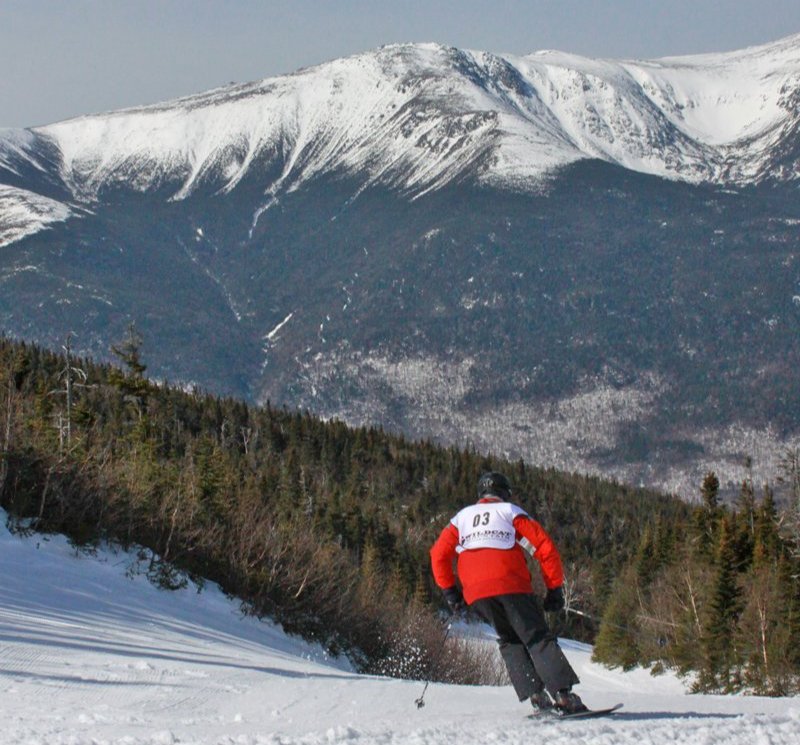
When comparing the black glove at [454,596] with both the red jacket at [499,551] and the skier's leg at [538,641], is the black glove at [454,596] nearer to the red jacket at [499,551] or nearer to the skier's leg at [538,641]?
the red jacket at [499,551]

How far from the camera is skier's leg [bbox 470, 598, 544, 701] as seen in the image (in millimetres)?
10742

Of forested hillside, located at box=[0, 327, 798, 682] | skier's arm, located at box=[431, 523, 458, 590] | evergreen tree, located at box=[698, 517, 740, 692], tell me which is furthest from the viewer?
evergreen tree, located at box=[698, 517, 740, 692]

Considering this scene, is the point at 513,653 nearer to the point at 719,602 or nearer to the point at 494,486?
the point at 494,486

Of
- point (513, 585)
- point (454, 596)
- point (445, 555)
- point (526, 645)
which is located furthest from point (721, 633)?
point (513, 585)

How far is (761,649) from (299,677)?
116ft

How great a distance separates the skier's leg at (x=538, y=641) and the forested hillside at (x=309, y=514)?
371 inches

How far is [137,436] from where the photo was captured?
142 feet

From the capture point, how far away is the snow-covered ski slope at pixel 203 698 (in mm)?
Result: 9203

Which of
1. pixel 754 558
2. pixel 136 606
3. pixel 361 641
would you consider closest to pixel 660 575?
pixel 754 558

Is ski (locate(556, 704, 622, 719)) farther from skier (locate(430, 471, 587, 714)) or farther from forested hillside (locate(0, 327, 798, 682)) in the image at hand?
forested hillside (locate(0, 327, 798, 682))

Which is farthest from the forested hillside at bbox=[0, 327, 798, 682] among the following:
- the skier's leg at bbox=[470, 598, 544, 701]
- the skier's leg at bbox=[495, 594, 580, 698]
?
the skier's leg at bbox=[495, 594, 580, 698]

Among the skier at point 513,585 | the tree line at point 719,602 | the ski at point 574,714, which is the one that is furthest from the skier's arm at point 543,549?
the tree line at point 719,602

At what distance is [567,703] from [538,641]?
1.93ft

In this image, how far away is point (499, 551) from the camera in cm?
1092
